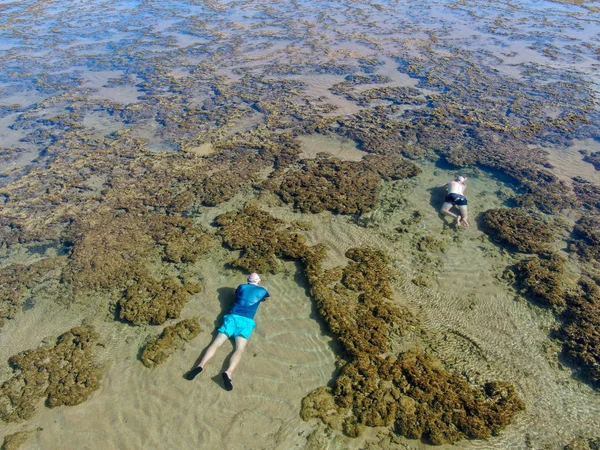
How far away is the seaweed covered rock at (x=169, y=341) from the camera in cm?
718

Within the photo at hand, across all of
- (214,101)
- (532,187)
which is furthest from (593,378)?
(214,101)

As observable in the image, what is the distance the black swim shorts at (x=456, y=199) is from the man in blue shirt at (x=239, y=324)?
5.98 m

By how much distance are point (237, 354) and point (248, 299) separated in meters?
1.17

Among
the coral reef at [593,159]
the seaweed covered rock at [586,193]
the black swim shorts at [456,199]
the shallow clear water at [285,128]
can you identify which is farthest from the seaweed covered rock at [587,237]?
the coral reef at [593,159]

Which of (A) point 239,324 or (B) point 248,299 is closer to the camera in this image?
(A) point 239,324

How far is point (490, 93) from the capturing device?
56.5 feet

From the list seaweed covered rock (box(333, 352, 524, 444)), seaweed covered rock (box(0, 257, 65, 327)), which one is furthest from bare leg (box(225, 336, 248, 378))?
seaweed covered rock (box(0, 257, 65, 327))

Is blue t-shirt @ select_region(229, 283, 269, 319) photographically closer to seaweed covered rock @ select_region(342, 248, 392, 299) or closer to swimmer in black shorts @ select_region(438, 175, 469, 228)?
seaweed covered rock @ select_region(342, 248, 392, 299)

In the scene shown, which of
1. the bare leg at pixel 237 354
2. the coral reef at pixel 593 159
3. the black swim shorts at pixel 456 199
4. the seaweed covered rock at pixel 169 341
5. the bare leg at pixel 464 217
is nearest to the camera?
Answer: the bare leg at pixel 237 354

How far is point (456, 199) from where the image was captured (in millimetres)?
10516

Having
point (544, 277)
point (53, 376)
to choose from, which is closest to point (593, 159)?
point (544, 277)

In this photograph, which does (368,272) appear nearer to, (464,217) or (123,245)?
(464,217)

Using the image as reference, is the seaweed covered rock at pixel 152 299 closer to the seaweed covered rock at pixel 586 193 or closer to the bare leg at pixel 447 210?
the bare leg at pixel 447 210

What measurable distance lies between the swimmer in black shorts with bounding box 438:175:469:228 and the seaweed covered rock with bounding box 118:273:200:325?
7050 mm
